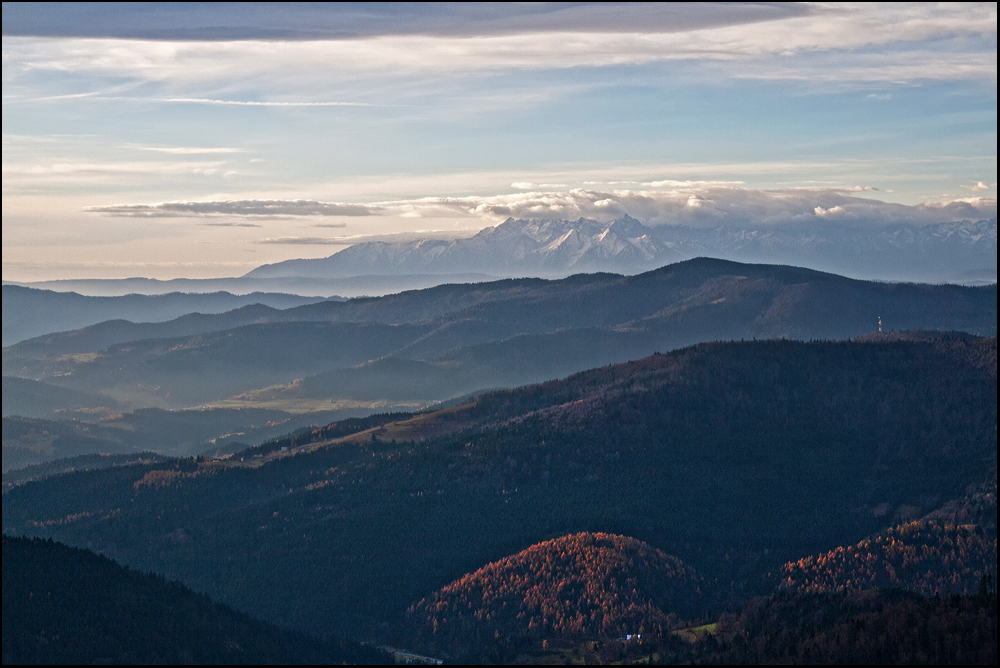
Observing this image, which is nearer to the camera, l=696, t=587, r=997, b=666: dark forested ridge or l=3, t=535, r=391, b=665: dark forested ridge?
l=696, t=587, r=997, b=666: dark forested ridge

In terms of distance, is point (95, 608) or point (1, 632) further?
point (95, 608)

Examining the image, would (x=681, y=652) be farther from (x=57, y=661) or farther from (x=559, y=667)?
(x=57, y=661)

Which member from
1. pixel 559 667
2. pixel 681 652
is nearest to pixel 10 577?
pixel 559 667

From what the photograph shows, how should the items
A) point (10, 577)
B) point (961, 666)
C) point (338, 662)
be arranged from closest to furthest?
point (961, 666) < point (10, 577) < point (338, 662)

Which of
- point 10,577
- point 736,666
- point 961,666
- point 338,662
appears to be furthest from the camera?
point 338,662

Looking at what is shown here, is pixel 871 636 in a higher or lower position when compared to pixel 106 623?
lower

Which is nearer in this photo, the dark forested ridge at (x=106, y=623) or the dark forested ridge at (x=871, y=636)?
the dark forested ridge at (x=871, y=636)

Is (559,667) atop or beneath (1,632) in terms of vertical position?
beneath

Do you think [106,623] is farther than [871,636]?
Yes
